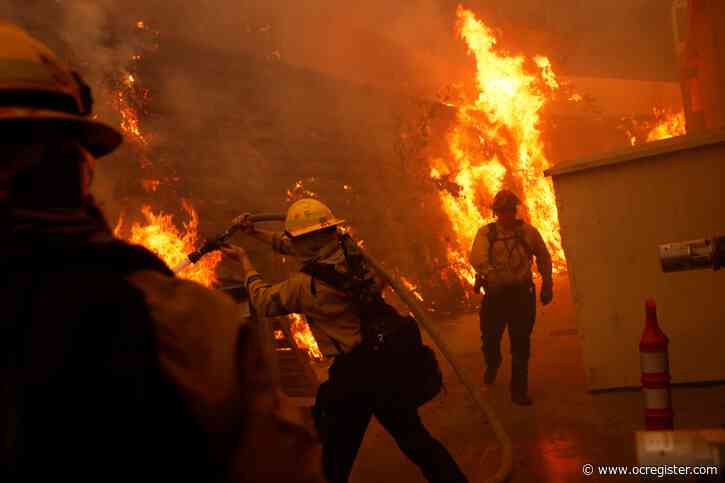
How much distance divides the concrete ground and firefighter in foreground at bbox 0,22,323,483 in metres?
3.48

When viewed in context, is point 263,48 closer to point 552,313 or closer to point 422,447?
point 552,313

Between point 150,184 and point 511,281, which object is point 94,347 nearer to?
point 511,281

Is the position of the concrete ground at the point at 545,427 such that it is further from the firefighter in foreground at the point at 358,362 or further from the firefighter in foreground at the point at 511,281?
the firefighter in foreground at the point at 358,362

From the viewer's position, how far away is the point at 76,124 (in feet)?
3.89

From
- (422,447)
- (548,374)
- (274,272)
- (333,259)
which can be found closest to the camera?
(422,447)

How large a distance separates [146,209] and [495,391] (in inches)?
196

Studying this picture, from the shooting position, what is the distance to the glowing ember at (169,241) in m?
7.91

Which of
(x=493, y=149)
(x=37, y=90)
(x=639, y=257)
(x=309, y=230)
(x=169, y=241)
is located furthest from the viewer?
(x=493, y=149)

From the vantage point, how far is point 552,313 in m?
10.1

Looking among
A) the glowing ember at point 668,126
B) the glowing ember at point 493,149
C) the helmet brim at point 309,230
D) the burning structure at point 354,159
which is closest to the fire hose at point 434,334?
the helmet brim at point 309,230

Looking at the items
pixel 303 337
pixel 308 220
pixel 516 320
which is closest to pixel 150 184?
pixel 303 337

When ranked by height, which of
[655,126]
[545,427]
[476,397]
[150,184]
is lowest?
[545,427]

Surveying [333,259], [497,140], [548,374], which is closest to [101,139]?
[333,259]

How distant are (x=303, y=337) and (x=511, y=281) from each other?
3.56 metres
